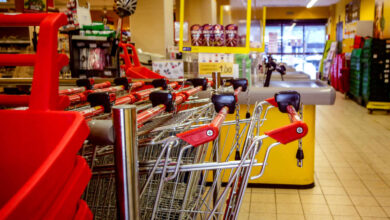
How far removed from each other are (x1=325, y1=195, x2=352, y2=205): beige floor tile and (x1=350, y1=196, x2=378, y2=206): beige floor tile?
0.05m

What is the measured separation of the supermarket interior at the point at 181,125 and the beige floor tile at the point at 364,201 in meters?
0.02

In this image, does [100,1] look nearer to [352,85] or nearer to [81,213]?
[352,85]

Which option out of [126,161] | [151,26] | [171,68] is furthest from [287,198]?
[151,26]

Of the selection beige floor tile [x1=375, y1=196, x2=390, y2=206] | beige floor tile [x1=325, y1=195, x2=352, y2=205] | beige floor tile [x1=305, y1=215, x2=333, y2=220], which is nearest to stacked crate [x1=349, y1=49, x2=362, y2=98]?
beige floor tile [x1=375, y1=196, x2=390, y2=206]

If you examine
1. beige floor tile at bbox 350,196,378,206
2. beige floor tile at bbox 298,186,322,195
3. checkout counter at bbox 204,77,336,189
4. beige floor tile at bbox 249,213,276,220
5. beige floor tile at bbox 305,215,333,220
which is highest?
checkout counter at bbox 204,77,336,189

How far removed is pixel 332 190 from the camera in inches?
147

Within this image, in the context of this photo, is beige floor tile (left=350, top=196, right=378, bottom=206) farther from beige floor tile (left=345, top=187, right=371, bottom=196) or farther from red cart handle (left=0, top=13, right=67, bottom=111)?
red cart handle (left=0, top=13, right=67, bottom=111)

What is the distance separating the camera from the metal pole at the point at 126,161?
0.89 m

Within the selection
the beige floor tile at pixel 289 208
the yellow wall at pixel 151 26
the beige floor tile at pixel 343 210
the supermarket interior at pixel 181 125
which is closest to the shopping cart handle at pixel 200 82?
the supermarket interior at pixel 181 125

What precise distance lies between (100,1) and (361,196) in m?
15.9

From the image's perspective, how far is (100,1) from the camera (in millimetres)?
17250

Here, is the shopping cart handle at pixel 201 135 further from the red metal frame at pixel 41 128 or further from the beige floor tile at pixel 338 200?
the beige floor tile at pixel 338 200

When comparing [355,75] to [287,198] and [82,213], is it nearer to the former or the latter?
[287,198]

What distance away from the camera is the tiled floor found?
127 inches
